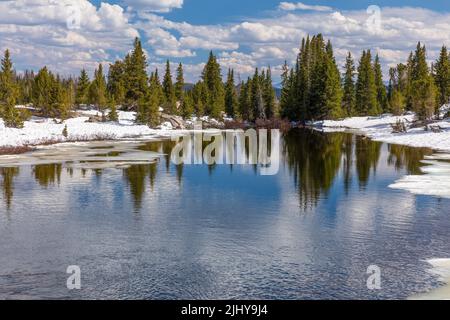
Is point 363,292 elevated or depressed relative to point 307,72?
depressed

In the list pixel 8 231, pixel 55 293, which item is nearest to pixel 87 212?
pixel 8 231

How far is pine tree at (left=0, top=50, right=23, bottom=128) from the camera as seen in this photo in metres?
63.0

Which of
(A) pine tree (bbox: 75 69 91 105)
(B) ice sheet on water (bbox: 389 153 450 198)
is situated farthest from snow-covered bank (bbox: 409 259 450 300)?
(A) pine tree (bbox: 75 69 91 105)

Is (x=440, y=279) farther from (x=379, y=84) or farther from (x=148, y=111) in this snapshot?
(x=379, y=84)

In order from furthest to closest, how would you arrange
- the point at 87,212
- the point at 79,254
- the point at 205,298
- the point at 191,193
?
the point at 191,193
the point at 87,212
the point at 79,254
the point at 205,298

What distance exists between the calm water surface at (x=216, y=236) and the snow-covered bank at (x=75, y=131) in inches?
1066

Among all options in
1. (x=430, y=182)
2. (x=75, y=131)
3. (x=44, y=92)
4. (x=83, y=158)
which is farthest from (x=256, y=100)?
(x=430, y=182)

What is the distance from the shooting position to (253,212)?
21.3 meters

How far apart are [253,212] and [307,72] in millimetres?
95563

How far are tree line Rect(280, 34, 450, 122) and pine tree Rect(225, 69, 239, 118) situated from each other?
11.7 metres

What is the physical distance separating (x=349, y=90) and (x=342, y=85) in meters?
3.94

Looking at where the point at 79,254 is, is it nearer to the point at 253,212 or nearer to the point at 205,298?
the point at 205,298

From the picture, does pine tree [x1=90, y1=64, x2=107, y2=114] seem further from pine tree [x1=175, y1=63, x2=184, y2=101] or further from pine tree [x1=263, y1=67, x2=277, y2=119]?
pine tree [x1=263, y1=67, x2=277, y2=119]

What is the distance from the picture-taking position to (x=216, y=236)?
17.4m
